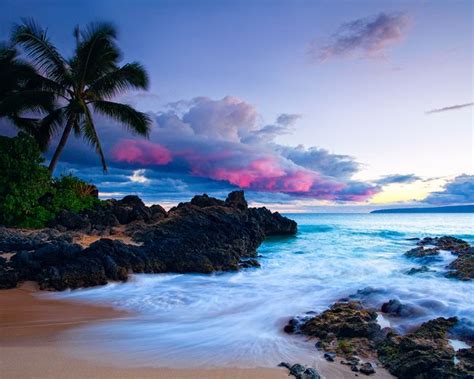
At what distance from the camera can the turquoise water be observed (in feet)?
16.8

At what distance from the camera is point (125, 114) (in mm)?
17500

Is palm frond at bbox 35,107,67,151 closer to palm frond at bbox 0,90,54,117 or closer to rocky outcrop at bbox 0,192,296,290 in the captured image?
palm frond at bbox 0,90,54,117

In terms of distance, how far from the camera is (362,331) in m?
5.73

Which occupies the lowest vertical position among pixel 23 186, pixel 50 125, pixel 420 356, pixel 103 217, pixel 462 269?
pixel 462 269

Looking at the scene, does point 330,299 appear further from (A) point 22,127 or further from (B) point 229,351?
(A) point 22,127

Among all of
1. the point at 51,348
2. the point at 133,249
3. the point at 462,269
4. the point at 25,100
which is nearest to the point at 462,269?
the point at 462,269

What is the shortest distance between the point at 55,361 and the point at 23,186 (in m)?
12.0

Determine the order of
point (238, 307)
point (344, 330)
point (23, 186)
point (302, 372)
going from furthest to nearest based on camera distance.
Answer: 1. point (23, 186)
2. point (238, 307)
3. point (344, 330)
4. point (302, 372)

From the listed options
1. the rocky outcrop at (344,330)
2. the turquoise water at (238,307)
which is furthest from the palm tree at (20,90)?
the rocky outcrop at (344,330)

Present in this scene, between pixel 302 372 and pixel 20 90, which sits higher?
pixel 20 90

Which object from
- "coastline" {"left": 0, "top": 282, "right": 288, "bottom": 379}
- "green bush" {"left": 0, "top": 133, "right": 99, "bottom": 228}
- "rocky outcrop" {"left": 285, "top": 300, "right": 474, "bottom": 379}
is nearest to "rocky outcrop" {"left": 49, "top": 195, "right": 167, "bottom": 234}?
"green bush" {"left": 0, "top": 133, "right": 99, "bottom": 228}

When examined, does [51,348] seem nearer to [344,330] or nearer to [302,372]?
[302,372]

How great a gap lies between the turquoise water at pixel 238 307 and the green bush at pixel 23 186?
7.32m

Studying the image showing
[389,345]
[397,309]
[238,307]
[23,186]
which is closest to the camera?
[389,345]
